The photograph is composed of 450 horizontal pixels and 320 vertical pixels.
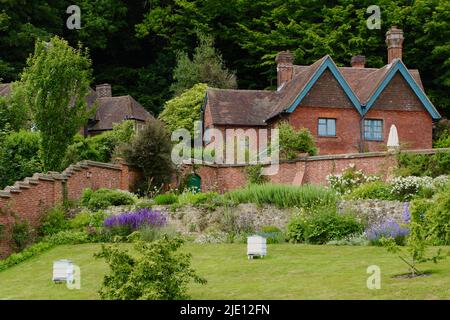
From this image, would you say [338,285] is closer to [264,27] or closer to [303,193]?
[303,193]

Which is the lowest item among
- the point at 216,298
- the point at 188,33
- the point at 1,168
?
the point at 216,298

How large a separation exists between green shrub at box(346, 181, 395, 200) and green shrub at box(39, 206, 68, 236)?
8.99 m

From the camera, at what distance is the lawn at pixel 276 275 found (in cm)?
1598

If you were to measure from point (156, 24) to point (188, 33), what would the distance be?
9.23 feet

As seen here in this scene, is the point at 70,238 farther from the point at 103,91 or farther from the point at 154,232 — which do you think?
the point at 103,91

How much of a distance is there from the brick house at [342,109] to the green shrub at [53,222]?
16167 millimetres

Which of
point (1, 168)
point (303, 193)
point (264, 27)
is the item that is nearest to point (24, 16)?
point (264, 27)

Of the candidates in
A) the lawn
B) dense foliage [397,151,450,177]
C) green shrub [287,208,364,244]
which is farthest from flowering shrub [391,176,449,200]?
the lawn

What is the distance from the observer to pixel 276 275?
1845cm

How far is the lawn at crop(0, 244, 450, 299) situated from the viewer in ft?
52.4

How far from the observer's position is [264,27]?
206 feet

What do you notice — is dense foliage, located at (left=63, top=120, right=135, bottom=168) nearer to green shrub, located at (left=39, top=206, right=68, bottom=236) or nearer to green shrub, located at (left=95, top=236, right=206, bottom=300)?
green shrub, located at (left=39, top=206, right=68, bottom=236)

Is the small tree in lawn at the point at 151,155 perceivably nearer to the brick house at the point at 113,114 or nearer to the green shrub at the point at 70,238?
the green shrub at the point at 70,238

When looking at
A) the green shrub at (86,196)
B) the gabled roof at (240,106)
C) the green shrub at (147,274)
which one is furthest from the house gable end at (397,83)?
the green shrub at (147,274)
